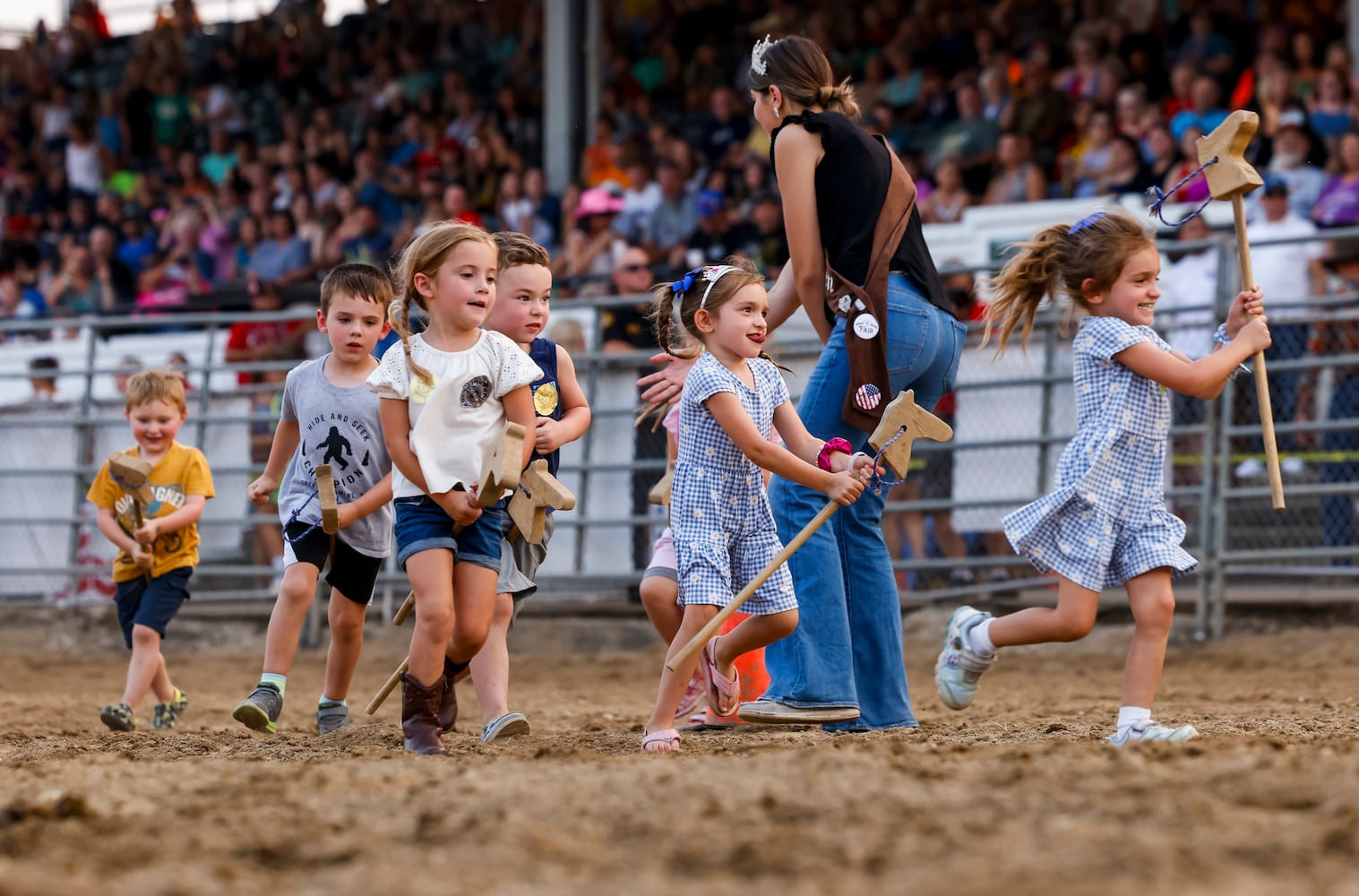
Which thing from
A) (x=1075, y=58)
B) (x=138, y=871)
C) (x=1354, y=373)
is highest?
(x=1075, y=58)

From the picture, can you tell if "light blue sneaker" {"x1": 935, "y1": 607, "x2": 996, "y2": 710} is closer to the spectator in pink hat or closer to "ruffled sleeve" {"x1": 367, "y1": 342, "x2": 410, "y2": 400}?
"ruffled sleeve" {"x1": 367, "y1": 342, "x2": 410, "y2": 400}

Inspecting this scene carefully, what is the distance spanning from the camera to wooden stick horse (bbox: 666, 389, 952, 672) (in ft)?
Answer: 13.0

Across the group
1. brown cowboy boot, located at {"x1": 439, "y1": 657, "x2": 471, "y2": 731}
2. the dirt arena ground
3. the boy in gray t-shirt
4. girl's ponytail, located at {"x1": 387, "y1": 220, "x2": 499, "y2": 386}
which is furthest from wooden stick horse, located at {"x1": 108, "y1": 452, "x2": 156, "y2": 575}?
girl's ponytail, located at {"x1": 387, "y1": 220, "x2": 499, "y2": 386}

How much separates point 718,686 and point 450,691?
3.10 feet

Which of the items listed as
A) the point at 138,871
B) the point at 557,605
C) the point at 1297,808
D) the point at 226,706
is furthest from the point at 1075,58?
the point at 138,871

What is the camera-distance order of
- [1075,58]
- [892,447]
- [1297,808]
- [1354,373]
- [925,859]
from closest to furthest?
[925,859] → [1297,808] → [892,447] → [1354,373] → [1075,58]

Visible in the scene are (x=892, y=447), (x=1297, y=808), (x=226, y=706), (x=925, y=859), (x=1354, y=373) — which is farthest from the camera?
(x=1354, y=373)

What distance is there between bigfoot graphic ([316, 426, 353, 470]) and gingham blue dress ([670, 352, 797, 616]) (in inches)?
44.6

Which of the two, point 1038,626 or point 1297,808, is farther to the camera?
point 1038,626

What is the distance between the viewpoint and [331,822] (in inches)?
106

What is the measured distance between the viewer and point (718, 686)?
14.2ft

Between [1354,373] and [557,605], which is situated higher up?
[1354,373]

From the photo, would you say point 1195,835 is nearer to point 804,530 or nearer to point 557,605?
point 804,530

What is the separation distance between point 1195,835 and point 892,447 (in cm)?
173
